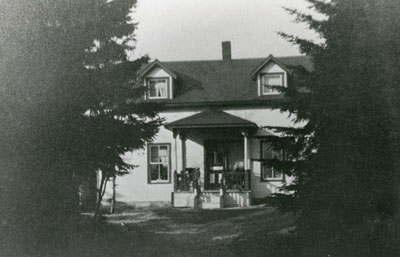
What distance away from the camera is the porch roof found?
71.3 feet

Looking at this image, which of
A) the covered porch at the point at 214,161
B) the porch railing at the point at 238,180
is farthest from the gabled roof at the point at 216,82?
the porch railing at the point at 238,180

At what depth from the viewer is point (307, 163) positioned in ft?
34.0

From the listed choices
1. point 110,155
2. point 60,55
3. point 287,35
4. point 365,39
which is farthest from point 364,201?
point 60,55

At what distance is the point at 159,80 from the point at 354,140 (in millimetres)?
15981

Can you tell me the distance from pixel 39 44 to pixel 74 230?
3.93 m

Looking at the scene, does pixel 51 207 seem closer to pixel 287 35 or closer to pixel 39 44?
pixel 39 44

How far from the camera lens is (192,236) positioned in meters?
13.8

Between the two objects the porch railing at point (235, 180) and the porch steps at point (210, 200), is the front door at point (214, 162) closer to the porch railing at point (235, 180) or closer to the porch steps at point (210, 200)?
the porch railing at point (235, 180)

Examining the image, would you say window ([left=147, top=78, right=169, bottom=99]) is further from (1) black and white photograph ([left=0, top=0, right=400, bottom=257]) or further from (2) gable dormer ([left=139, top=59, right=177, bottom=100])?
(1) black and white photograph ([left=0, top=0, right=400, bottom=257])

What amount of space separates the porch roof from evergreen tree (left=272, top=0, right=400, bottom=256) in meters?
11.2

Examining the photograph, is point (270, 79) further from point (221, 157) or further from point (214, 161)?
point (214, 161)

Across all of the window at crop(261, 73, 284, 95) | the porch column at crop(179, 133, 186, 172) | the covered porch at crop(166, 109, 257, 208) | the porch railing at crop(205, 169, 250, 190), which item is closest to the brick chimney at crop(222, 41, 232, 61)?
the window at crop(261, 73, 284, 95)

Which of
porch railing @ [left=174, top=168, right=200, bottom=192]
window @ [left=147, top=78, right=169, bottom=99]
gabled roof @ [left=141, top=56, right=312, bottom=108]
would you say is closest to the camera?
porch railing @ [left=174, top=168, right=200, bottom=192]

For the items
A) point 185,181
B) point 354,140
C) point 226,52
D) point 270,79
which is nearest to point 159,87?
point 226,52
